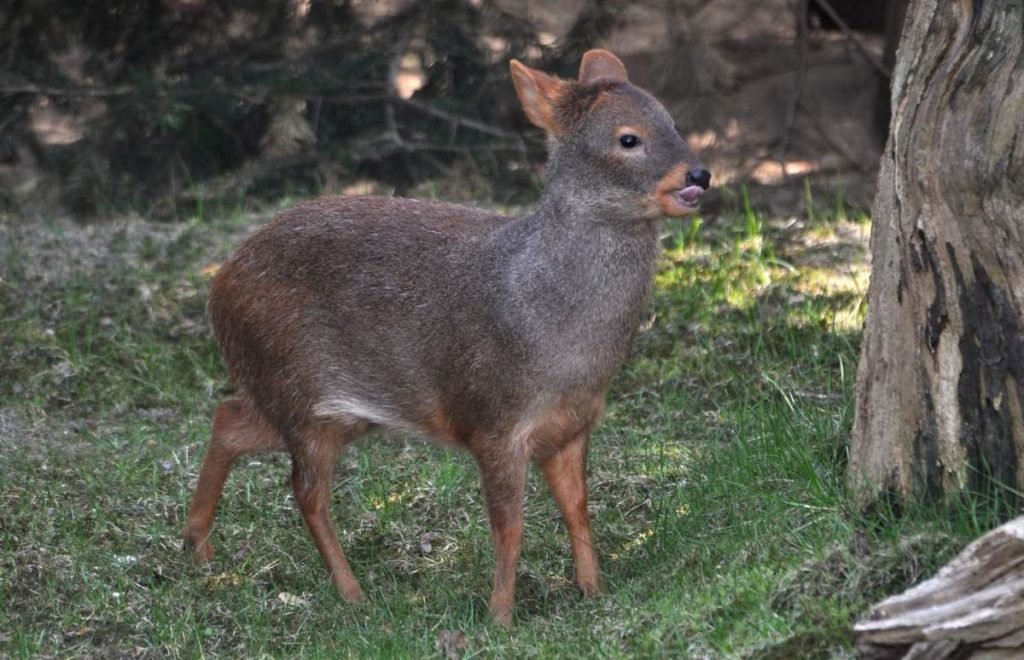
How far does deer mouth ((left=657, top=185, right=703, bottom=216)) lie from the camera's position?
Result: 5.32 metres

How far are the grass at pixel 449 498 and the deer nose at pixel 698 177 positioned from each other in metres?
1.03

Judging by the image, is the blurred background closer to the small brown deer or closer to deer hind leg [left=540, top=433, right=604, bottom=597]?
the small brown deer

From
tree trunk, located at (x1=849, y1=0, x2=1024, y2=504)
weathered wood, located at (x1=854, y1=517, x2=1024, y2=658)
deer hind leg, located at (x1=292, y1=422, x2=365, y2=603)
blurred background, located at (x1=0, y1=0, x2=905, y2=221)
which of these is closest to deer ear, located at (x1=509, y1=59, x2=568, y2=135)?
tree trunk, located at (x1=849, y1=0, x2=1024, y2=504)

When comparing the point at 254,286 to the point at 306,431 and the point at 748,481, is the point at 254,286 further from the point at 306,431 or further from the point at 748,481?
the point at 748,481

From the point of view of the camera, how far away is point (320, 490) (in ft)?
19.6

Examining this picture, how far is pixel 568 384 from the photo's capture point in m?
5.45

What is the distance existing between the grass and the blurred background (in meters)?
0.56

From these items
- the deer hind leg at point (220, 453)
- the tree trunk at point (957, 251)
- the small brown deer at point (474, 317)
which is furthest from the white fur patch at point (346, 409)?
the tree trunk at point (957, 251)

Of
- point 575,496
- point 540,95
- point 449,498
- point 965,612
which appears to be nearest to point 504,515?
point 575,496

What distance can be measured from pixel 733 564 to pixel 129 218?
5.26 meters

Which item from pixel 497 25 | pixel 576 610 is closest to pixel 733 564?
pixel 576 610

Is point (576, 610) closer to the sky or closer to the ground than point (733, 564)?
closer to the ground

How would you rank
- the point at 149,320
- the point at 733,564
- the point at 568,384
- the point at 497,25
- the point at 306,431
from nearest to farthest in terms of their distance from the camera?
1. the point at 733,564
2. the point at 568,384
3. the point at 306,431
4. the point at 149,320
5. the point at 497,25

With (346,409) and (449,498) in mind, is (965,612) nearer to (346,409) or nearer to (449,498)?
(346,409)
